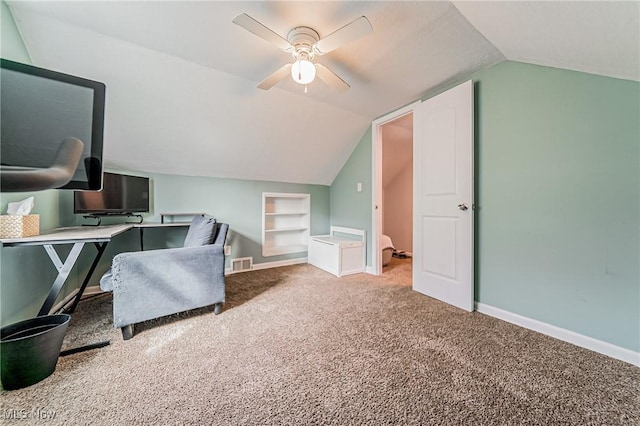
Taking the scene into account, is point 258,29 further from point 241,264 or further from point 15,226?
point 241,264

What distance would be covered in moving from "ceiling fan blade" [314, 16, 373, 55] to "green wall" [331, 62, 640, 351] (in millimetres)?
1361

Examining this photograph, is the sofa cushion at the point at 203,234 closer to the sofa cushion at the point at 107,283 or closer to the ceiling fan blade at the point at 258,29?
the sofa cushion at the point at 107,283

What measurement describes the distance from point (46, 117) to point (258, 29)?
4.19ft

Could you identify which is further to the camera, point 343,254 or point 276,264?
point 276,264

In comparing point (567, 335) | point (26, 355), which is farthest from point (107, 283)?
point (567, 335)

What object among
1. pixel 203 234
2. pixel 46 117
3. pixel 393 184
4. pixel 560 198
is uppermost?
pixel 393 184

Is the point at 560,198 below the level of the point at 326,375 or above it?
above

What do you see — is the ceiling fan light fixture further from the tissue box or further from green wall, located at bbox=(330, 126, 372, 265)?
the tissue box

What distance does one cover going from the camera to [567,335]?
5.37ft

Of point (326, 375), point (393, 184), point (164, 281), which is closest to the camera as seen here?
point (326, 375)

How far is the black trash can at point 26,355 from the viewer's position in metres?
1.14

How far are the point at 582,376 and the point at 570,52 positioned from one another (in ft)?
6.27

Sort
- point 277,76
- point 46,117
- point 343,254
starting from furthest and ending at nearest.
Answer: point 343,254 → point 277,76 → point 46,117

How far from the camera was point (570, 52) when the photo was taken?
1.46 metres
